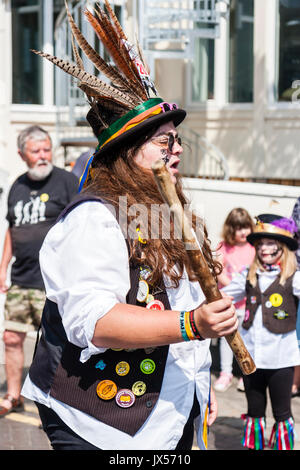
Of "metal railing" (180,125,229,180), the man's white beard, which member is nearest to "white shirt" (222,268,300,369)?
the man's white beard

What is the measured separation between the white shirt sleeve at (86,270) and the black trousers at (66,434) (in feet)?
0.99

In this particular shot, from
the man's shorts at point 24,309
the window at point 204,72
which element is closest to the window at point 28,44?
the window at point 204,72

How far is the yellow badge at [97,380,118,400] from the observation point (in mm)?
2715

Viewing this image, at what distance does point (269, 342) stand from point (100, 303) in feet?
9.55

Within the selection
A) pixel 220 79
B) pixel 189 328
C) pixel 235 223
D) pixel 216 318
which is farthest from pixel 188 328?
pixel 220 79

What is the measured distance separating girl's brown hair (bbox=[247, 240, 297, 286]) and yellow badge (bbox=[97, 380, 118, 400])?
110 inches

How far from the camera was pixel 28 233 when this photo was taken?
237 inches

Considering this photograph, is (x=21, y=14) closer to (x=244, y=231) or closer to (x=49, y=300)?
(x=244, y=231)

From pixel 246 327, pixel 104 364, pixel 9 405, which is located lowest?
pixel 9 405

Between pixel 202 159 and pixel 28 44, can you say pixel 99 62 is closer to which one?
pixel 202 159

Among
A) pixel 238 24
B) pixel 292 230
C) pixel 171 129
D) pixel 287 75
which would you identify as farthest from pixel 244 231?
pixel 238 24

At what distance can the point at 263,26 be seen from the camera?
39.6 ft

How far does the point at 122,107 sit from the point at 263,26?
9663mm

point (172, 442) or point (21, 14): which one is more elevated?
point (21, 14)
